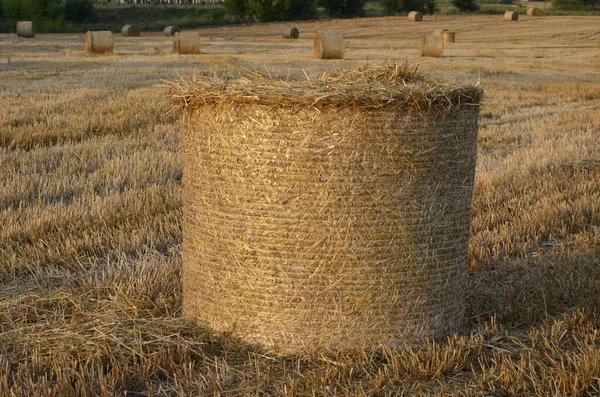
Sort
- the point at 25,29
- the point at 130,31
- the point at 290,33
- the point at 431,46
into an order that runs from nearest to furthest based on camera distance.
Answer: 1. the point at 431,46
2. the point at 25,29
3. the point at 290,33
4. the point at 130,31

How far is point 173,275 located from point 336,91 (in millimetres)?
1670

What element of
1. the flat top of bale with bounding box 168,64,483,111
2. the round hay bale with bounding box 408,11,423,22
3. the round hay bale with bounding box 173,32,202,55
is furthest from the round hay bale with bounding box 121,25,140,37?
the flat top of bale with bounding box 168,64,483,111

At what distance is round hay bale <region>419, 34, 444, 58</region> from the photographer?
25.5 m

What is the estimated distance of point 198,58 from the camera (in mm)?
22516

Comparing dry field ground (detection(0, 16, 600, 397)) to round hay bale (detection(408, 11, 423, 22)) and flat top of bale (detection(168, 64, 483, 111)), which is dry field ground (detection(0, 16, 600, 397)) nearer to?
flat top of bale (detection(168, 64, 483, 111))

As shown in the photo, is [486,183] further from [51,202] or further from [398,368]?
[398,368]

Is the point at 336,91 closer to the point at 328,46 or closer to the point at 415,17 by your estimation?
the point at 328,46

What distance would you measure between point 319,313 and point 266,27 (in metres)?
40.7

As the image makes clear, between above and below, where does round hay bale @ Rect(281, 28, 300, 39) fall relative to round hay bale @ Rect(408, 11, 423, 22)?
below

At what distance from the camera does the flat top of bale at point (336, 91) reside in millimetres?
3652

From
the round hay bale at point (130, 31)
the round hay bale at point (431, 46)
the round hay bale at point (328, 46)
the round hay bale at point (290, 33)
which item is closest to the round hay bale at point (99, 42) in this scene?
the round hay bale at point (328, 46)

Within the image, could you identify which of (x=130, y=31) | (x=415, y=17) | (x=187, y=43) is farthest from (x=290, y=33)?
(x=187, y=43)

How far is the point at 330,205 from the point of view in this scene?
3711mm

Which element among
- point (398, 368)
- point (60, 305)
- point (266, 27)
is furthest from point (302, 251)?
point (266, 27)
